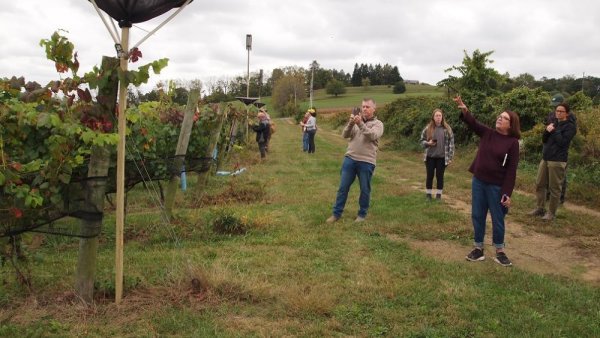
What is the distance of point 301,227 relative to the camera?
685cm

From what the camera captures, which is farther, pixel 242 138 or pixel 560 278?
pixel 242 138

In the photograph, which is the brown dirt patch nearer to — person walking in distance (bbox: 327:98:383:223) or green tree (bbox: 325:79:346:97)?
person walking in distance (bbox: 327:98:383:223)

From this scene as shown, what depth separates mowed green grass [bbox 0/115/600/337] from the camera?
3768 mm

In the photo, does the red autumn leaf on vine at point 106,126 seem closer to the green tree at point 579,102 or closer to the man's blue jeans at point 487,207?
the man's blue jeans at point 487,207

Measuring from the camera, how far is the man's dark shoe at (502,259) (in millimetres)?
5465

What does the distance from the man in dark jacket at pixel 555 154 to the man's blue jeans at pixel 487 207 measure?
253 cm

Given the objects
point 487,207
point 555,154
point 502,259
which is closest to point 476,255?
point 502,259

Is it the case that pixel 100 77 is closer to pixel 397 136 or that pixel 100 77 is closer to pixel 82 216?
pixel 82 216

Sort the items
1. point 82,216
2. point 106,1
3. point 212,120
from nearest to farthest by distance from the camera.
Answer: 1. point 106,1
2. point 82,216
3. point 212,120

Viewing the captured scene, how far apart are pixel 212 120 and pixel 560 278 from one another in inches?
235

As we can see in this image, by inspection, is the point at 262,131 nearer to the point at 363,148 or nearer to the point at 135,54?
the point at 363,148

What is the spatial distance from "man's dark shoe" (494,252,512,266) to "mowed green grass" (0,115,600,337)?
4.1 inches

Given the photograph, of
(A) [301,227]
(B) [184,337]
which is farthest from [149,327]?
(A) [301,227]

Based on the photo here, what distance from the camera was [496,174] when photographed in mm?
5402
